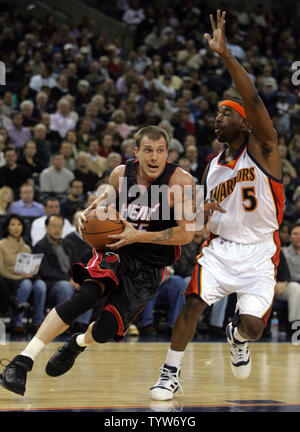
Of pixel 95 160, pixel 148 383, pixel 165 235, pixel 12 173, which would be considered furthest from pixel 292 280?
pixel 165 235

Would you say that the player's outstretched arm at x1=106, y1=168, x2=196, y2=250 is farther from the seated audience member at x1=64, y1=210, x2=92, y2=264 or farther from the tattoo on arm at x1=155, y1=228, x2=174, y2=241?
the seated audience member at x1=64, y1=210, x2=92, y2=264

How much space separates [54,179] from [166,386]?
6246 mm

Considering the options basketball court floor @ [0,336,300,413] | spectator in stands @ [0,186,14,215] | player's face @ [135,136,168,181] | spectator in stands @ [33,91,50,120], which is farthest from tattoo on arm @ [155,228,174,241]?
spectator in stands @ [33,91,50,120]

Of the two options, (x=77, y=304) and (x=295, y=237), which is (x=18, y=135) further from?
(x=77, y=304)

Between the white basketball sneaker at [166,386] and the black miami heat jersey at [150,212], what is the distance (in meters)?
0.69

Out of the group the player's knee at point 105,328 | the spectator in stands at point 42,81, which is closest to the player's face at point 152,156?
the player's knee at point 105,328

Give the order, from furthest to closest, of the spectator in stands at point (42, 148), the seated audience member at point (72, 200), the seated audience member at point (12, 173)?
the spectator in stands at point (42, 148), the seated audience member at point (12, 173), the seated audience member at point (72, 200)

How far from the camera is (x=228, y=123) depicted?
4496 mm

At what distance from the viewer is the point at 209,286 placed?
14.3ft

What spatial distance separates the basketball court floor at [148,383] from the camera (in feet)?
13.0

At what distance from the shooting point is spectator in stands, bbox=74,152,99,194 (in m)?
10.3

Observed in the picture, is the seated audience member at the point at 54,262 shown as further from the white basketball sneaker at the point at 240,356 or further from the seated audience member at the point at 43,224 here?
the white basketball sneaker at the point at 240,356

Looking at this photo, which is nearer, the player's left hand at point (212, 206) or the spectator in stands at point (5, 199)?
the player's left hand at point (212, 206)
